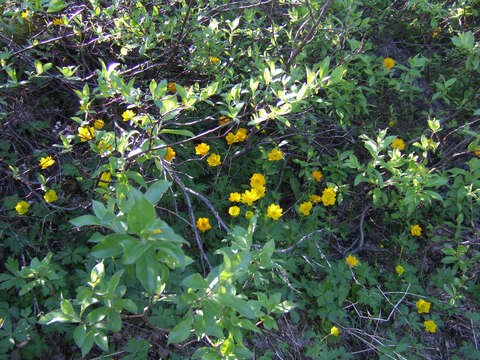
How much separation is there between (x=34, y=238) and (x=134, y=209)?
1.44 metres

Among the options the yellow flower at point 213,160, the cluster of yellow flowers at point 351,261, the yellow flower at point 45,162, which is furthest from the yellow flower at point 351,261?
the yellow flower at point 45,162

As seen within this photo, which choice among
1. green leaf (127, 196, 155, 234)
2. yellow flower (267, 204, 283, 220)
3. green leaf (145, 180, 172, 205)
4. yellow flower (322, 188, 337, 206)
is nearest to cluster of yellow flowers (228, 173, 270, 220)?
yellow flower (267, 204, 283, 220)

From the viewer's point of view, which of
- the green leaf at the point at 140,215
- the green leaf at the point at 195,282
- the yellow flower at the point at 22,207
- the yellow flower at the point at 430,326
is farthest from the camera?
the yellow flower at the point at 430,326

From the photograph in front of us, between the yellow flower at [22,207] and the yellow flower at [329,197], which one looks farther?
the yellow flower at [329,197]

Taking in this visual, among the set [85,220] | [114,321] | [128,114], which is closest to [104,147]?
[128,114]

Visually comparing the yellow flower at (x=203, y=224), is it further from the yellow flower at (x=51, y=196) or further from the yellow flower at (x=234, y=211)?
the yellow flower at (x=51, y=196)

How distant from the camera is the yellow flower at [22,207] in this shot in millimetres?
2051

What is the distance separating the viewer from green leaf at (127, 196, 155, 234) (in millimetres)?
968

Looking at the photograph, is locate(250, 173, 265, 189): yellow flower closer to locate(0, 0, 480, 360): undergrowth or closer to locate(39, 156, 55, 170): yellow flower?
locate(0, 0, 480, 360): undergrowth

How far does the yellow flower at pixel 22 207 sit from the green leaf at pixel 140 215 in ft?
4.69

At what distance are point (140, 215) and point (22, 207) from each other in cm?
147

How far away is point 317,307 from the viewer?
2207mm

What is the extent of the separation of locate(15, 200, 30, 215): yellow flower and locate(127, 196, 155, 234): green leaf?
1429mm

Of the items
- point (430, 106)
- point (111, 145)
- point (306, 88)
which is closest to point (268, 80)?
point (306, 88)
